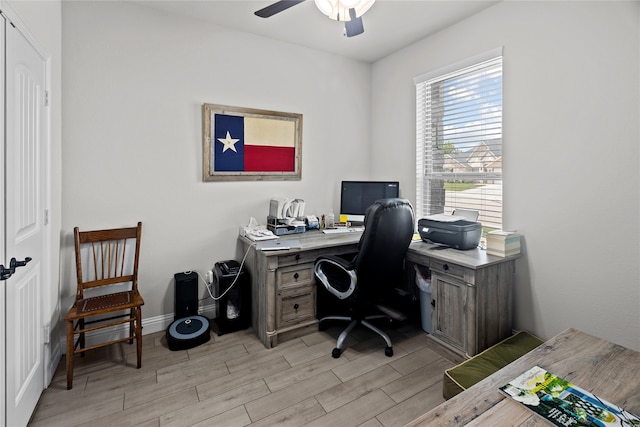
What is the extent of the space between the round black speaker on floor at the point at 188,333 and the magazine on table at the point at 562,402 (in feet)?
7.02

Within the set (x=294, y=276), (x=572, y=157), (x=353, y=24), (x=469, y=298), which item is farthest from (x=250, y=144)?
(x=572, y=157)

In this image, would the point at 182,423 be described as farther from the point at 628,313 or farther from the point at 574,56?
the point at 574,56

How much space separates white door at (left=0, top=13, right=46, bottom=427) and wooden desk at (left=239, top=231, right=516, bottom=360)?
53.2 inches

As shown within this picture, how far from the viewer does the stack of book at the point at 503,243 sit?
2350 millimetres

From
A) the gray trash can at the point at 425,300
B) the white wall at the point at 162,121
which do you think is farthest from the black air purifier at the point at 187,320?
the gray trash can at the point at 425,300

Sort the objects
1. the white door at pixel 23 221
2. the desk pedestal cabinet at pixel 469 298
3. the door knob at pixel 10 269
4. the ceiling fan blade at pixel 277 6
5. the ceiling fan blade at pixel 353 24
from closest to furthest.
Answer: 1. the door knob at pixel 10 269
2. the white door at pixel 23 221
3. the ceiling fan blade at pixel 277 6
4. the ceiling fan blade at pixel 353 24
5. the desk pedestal cabinet at pixel 469 298

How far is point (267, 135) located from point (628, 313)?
2.99 m

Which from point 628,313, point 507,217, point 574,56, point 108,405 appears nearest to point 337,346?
point 108,405

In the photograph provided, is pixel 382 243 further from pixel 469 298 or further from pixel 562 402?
pixel 562 402

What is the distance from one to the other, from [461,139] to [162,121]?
8.53 feet

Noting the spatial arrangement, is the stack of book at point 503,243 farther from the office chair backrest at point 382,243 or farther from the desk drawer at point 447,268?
the office chair backrest at point 382,243

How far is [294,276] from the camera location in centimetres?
262

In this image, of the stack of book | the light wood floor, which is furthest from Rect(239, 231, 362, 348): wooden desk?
the stack of book

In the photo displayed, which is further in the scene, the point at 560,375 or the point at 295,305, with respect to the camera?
the point at 295,305
